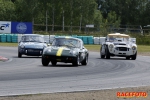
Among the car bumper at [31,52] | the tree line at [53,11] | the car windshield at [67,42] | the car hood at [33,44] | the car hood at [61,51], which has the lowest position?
the car bumper at [31,52]

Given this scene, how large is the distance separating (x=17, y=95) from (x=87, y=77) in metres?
5.30

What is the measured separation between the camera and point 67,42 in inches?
912

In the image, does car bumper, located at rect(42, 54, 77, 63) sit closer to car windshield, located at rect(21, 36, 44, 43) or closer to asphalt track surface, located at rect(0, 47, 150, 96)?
asphalt track surface, located at rect(0, 47, 150, 96)

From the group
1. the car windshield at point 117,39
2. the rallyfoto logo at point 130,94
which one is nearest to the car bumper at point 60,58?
the rallyfoto logo at point 130,94

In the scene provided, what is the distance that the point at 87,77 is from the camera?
56.3ft

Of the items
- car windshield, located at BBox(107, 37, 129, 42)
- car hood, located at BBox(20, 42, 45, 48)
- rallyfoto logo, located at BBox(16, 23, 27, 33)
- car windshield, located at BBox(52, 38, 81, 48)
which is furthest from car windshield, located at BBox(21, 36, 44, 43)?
rallyfoto logo, located at BBox(16, 23, 27, 33)

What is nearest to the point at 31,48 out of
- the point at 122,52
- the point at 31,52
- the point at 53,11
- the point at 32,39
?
the point at 31,52

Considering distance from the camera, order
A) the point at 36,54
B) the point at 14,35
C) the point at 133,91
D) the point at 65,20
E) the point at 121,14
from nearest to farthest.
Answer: the point at 133,91, the point at 36,54, the point at 14,35, the point at 65,20, the point at 121,14

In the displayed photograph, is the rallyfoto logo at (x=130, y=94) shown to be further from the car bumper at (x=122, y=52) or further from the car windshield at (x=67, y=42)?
the car bumper at (x=122, y=52)

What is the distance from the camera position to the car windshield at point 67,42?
75.6 ft

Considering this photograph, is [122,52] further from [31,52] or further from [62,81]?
[62,81]

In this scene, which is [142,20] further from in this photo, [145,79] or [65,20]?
[145,79]

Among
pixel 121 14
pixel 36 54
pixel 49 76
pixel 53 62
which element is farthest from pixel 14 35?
pixel 121 14

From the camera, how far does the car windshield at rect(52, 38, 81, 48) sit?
23.0m
